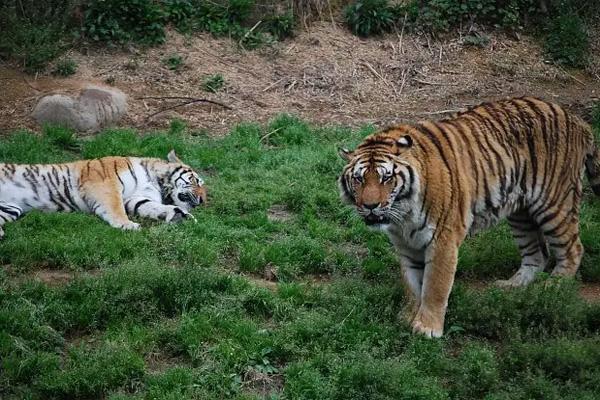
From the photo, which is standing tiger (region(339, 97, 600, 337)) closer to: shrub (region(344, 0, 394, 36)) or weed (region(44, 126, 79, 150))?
weed (region(44, 126, 79, 150))

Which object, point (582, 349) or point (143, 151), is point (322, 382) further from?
point (143, 151)

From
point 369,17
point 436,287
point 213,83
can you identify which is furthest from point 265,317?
point 369,17

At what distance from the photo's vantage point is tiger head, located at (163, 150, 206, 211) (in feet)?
28.3

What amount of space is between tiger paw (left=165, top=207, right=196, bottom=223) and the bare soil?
253cm

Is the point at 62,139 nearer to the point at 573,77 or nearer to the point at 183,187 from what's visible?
the point at 183,187

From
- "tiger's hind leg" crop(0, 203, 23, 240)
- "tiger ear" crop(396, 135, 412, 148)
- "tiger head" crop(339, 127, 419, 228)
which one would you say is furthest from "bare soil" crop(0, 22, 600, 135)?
"tiger ear" crop(396, 135, 412, 148)

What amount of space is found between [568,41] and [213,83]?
16.8 ft

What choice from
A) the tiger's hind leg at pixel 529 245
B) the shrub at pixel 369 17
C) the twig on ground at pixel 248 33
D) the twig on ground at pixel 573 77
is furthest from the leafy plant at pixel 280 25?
the tiger's hind leg at pixel 529 245

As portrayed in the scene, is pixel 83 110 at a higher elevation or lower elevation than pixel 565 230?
lower

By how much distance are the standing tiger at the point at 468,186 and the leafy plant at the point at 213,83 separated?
17.3 feet

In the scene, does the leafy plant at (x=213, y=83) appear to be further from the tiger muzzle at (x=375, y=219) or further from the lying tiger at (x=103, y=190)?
the tiger muzzle at (x=375, y=219)

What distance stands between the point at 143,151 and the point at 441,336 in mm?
4773

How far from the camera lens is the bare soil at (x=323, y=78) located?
11148mm

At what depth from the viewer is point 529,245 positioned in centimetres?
714
